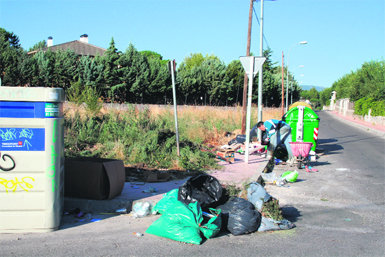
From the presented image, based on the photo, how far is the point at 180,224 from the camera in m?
4.55

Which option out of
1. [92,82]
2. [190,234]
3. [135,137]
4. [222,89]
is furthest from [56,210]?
[222,89]

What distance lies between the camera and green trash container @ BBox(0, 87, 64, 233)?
14.4 feet

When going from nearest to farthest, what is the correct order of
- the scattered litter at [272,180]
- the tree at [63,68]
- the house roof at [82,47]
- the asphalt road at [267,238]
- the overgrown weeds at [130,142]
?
the asphalt road at [267,238]
the scattered litter at [272,180]
the overgrown weeds at [130,142]
the tree at [63,68]
the house roof at [82,47]

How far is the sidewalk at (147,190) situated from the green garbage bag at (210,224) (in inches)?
45.2

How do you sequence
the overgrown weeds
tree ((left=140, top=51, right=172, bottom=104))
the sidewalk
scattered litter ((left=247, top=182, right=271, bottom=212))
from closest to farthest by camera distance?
scattered litter ((left=247, top=182, right=271, bottom=212)), the sidewalk, the overgrown weeds, tree ((left=140, top=51, right=172, bottom=104))

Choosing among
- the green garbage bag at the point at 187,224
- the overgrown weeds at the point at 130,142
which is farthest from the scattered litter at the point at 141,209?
the overgrown weeds at the point at 130,142

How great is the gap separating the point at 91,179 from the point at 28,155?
1.34 metres

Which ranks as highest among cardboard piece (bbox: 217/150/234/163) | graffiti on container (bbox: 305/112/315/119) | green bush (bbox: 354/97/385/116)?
green bush (bbox: 354/97/385/116)

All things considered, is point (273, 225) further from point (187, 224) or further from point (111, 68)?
point (111, 68)

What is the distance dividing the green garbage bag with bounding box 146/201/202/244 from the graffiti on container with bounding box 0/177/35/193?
1660 mm

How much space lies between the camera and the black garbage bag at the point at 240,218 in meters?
4.72

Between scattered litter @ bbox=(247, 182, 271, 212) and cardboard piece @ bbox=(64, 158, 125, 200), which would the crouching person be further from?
cardboard piece @ bbox=(64, 158, 125, 200)

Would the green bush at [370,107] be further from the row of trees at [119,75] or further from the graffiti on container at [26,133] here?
the graffiti on container at [26,133]

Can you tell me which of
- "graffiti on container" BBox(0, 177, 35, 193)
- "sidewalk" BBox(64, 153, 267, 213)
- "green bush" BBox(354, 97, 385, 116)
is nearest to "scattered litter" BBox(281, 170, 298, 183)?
"sidewalk" BBox(64, 153, 267, 213)
